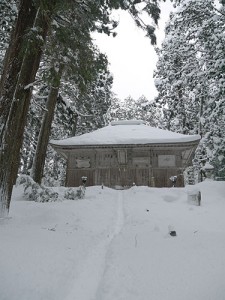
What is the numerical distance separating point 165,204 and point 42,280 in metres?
7.16

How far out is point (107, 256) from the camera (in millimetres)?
4336

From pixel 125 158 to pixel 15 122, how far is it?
12.2 m

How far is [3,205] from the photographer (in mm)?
5730

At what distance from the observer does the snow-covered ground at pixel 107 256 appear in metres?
3.08

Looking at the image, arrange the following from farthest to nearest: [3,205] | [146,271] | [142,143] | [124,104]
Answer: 1. [124,104]
2. [142,143]
3. [3,205]
4. [146,271]

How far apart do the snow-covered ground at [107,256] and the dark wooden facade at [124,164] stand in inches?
361

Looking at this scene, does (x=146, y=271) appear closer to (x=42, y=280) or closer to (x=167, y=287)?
(x=167, y=287)

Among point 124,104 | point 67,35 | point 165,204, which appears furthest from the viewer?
point 124,104

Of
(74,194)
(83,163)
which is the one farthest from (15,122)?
(83,163)

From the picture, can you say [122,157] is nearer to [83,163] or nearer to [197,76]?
[83,163]

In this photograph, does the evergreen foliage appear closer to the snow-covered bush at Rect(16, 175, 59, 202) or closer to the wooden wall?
the wooden wall

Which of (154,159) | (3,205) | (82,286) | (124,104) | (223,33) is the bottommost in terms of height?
(82,286)

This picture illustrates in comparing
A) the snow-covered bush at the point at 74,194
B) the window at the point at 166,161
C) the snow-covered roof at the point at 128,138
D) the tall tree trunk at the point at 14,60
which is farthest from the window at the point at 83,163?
the tall tree trunk at the point at 14,60

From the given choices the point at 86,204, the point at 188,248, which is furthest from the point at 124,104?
the point at 188,248
